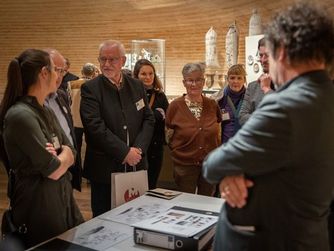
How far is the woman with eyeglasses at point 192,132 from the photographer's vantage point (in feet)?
10.1

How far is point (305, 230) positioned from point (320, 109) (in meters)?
0.34

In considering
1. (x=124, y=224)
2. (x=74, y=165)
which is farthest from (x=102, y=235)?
(x=74, y=165)

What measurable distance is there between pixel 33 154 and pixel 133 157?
108 cm

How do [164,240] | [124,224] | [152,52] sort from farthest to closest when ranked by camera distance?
[152,52] < [124,224] < [164,240]

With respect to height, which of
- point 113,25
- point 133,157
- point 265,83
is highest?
point 113,25

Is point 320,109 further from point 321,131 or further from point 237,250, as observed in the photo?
point 237,250

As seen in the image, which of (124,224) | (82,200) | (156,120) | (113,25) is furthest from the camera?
(113,25)

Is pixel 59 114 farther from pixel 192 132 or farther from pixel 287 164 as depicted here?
pixel 287 164

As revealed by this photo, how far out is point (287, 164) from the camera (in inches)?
44.6

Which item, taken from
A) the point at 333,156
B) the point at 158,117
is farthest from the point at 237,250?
the point at 158,117

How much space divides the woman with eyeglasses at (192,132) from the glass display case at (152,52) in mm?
3797

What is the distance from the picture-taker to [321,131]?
3.73 ft

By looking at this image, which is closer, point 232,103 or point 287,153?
point 287,153

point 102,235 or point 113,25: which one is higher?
point 113,25
